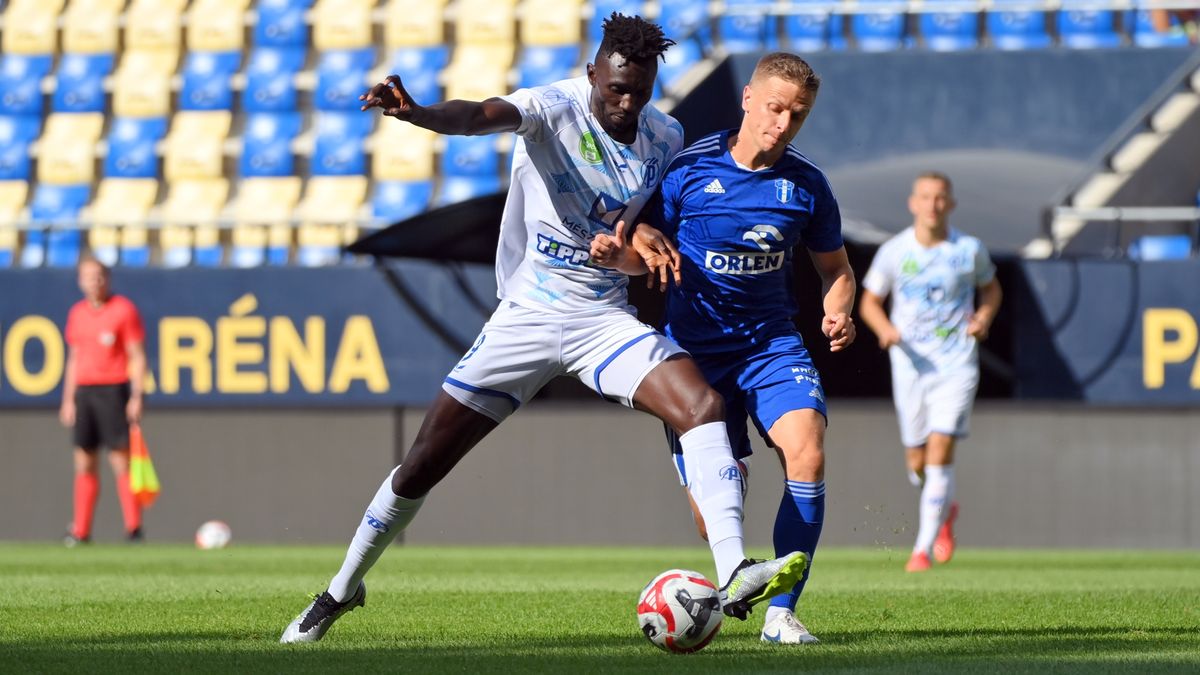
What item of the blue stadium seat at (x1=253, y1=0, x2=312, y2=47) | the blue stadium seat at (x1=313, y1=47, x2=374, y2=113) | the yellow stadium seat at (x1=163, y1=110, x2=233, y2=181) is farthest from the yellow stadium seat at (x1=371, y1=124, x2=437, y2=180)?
the blue stadium seat at (x1=253, y1=0, x2=312, y2=47)

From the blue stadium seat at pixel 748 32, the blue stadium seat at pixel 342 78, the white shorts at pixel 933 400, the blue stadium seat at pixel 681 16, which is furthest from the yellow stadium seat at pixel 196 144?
the white shorts at pixel 933 400

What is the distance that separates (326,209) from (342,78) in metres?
1.82

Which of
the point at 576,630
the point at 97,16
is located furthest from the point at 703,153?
the point at 97,16

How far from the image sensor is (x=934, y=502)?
11.2 meters

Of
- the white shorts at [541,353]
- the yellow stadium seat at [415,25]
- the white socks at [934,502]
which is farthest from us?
the yellow stadium seat at [415,25]

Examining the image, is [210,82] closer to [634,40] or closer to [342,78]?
[342,78]

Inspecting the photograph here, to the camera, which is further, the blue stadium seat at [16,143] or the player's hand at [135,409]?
the blue stadium seat at [16,143]

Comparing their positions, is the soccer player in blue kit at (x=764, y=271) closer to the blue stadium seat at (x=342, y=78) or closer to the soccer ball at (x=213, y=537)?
the soccer ball at (x=213, y=537)

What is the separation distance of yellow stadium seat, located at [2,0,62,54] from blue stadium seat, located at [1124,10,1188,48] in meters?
11.5

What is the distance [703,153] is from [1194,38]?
43.1 ft

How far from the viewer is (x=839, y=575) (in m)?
11.0

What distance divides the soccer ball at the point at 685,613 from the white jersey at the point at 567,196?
1.09 meters

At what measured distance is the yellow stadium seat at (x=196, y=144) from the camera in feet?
65.2

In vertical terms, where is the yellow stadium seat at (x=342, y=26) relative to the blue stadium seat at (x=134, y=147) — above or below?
above
